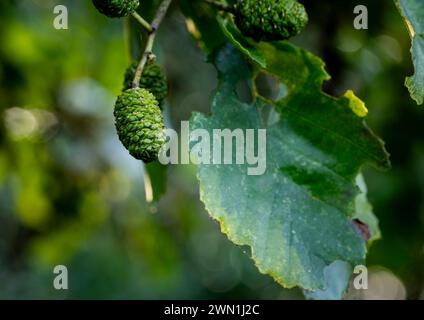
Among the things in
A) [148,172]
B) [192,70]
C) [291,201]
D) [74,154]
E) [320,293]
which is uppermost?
[192,70]

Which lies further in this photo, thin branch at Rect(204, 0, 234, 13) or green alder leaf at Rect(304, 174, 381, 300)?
green alder leaf at Rect(304, 174, 381, 300)

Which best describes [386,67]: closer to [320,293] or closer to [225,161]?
[320,293]

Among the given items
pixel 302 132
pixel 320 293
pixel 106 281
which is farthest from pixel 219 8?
pixel 106 281

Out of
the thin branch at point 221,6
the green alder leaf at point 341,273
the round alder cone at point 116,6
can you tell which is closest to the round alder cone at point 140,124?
the round alder cone at point 116,6

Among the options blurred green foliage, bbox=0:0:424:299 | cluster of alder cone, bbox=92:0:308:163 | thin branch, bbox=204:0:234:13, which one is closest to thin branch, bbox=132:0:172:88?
cluster of alder cone, bbox=92:0:308:163

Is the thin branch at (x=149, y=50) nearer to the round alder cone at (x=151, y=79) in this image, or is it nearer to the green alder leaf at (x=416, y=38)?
the round alder cone at (x=151, y=79)

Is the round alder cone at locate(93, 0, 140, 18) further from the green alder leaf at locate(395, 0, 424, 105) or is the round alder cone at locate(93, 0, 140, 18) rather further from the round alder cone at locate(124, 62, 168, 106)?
the green alder leaf at locate(395, 0, 424, 105)

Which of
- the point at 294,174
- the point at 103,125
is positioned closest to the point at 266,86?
the point at 103,125
